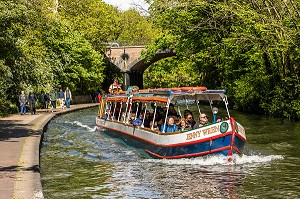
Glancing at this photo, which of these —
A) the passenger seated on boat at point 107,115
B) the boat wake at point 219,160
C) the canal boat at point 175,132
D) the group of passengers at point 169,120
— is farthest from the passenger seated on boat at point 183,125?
the passenger seated on boat at point 107,115

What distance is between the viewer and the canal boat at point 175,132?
17.2 metres

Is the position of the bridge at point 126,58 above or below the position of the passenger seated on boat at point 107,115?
above

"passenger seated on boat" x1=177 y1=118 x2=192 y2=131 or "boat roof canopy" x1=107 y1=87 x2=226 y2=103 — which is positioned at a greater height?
"boat roof canopy" x1=107 y1=87 x2=226 y2=103

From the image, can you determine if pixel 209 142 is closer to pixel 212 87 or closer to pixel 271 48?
pixel 271 48

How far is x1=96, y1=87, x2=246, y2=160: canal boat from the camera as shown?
17219 millimetres

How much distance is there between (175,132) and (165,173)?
1.94 m

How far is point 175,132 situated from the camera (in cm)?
1806

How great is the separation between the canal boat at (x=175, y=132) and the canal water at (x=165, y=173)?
314mm

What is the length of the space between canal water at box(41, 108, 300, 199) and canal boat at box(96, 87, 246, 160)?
314 mm

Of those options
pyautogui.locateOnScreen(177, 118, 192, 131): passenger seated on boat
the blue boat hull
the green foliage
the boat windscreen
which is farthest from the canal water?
the green foliage

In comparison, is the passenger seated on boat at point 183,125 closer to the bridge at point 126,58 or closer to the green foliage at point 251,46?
the green foliage at point 251,46

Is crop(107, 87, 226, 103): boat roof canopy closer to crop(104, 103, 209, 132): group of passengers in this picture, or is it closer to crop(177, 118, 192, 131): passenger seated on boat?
crop(104, 103, 209, 132): group of passengers

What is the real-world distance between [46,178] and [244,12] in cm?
2086

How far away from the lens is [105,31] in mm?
70562
